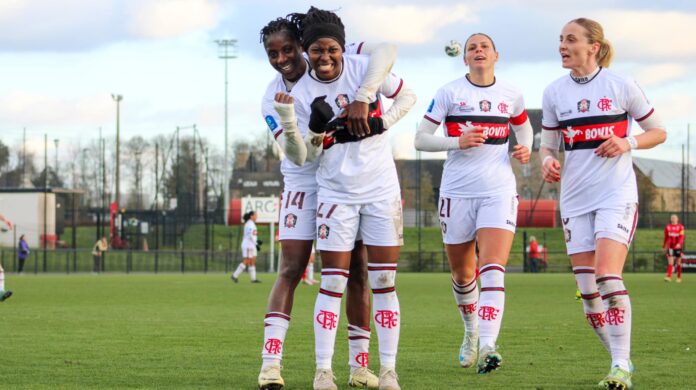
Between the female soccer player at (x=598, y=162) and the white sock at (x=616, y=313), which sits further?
the female soccer player at (x=598, y=162)

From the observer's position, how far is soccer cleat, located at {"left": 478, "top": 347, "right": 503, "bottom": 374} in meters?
7.60

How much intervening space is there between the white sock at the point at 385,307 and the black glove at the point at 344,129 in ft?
2.58

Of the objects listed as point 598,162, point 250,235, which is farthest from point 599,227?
point 250,235

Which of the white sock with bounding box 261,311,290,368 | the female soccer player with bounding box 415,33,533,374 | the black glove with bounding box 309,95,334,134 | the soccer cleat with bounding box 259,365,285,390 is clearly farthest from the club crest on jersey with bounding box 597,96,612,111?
the soccer cleat with bounding box 259,365,285,390

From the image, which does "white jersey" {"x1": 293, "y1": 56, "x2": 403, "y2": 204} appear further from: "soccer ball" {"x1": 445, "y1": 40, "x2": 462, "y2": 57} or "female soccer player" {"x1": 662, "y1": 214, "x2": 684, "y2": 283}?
"female soccer player" {"x1": 662, "y1": 214, "x2": 684, "y2": 283}

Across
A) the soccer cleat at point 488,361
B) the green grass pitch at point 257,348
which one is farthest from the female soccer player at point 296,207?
the soccer cleat at point 488,361

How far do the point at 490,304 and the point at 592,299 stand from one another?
0.70 meters

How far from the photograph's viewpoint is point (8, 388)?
7.09 m

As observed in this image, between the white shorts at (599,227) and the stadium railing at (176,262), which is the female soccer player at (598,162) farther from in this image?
the stadium railing at (176,262)

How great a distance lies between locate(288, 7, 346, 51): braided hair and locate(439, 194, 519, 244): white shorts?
209 cm

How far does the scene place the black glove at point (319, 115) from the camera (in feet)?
22.5

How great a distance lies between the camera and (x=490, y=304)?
8062 millimetres

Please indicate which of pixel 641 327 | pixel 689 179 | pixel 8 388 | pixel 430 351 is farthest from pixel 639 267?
pixel 8 388

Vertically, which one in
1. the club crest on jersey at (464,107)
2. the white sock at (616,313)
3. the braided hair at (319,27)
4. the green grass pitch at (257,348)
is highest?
the braided hair at (319,27)
